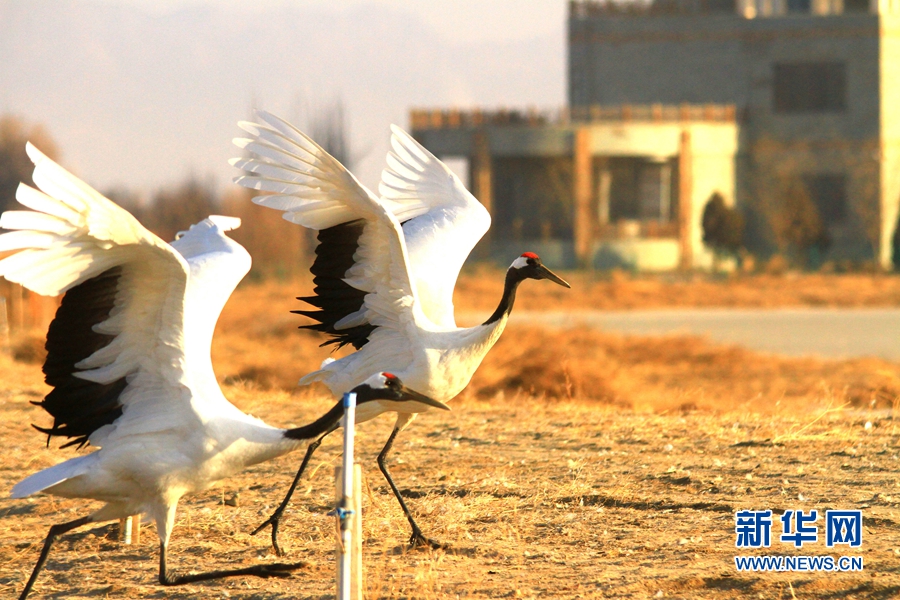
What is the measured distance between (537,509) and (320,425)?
1.86 m

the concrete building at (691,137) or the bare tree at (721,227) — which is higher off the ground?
the concrete building at (691,137)

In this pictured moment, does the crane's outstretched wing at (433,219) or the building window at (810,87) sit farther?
the building window at (810,87)

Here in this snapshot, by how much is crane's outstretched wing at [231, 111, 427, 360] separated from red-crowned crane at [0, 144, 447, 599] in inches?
35.7

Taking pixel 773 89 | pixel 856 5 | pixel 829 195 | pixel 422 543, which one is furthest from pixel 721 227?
pixel 422 543

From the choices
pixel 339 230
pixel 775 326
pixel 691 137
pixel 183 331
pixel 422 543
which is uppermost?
pixel 691 137

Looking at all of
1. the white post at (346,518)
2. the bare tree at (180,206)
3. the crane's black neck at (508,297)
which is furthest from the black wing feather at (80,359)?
the bare tree at (180,206)

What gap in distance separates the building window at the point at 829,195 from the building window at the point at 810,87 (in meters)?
1.96

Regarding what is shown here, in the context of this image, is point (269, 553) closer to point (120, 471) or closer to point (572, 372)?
point (120, 471)

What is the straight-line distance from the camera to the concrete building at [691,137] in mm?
32094

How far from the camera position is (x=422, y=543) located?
576 cm

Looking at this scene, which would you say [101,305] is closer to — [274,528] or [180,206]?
[274,528]

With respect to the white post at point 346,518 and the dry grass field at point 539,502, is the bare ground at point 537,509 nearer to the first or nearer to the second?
the dry grass field at point 539,502

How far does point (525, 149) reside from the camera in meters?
32.0

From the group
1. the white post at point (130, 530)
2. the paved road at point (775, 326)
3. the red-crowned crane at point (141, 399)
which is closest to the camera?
the red-crowned crane at point (141, 399)
